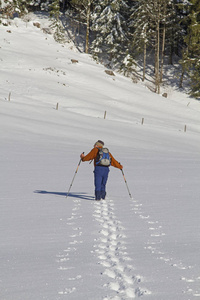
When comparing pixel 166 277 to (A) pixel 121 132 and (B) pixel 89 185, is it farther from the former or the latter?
(A) pixel 121 132

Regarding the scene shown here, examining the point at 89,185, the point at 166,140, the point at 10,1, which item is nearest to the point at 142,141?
the point at 166,140

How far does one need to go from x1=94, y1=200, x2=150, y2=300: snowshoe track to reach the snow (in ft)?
0.04

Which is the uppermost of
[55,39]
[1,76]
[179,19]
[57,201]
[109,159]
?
[179,19]

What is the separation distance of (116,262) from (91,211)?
3141 mm

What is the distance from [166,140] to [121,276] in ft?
69.5

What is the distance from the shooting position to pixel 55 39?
52.2 metres

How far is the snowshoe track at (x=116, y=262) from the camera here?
12.1 feet

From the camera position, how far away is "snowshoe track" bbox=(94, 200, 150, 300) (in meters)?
3.68

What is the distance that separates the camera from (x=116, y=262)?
453 cm

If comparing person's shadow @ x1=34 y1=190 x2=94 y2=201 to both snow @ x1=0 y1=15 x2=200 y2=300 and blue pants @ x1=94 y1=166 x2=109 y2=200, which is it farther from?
blue pants @ x1=94 y1=166 x2=109 y2=200

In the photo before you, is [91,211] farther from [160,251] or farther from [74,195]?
[160,251]

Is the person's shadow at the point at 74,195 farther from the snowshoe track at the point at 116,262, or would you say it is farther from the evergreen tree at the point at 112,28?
the evergreen tree at the point at 112,28

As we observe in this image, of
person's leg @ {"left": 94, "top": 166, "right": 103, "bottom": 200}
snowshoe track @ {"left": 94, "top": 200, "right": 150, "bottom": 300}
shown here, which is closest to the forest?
person's leg @ {"left": 94, "top": 166, "right": 103, "bottom": 200}

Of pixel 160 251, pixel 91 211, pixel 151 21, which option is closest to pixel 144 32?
pixel 151 21
